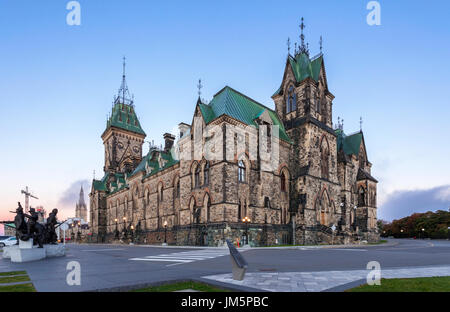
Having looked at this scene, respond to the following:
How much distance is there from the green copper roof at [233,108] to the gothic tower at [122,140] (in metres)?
38.3

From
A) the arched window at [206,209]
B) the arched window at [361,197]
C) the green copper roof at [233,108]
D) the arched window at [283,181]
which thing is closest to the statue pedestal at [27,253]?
the arched window at [206,209]

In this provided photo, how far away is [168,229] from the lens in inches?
1662

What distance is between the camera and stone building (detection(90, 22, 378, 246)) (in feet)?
101

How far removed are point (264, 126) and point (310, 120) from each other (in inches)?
281

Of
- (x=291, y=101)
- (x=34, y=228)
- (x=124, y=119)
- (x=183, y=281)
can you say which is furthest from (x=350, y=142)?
(x=183, y=281)

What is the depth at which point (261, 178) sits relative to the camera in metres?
32.8

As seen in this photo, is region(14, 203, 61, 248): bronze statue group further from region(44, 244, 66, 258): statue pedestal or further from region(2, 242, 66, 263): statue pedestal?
region(44, 244, 66, 258): statue pedestal

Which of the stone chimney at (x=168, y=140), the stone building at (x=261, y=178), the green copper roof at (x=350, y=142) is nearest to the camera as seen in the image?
the stone building at (x=261, y=178)

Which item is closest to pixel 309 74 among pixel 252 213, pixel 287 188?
pixel 287 188

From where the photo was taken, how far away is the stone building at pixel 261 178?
101ft

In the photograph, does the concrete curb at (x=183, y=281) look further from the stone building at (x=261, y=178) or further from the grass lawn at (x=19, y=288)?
the stone building at (x=261, y=178)

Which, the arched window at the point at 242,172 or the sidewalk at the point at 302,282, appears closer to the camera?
the sidewalk at the point at 302,282

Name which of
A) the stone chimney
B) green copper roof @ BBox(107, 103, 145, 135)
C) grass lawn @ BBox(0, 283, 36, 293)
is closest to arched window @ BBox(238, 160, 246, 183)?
grass lawn @ BBox(0, 283, 36, 293)
